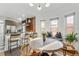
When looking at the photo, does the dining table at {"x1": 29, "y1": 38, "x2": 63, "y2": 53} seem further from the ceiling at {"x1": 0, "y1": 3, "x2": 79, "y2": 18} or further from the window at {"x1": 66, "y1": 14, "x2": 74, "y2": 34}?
the ceiling at {"x1": 0, "y1": 3, "x2": 79, "y2": 18}

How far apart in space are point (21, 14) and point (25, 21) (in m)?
0.15

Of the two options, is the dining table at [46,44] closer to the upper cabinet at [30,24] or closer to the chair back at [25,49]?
the chair back at [25,49]

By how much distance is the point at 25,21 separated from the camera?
2.49 m

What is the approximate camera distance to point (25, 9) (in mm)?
2461

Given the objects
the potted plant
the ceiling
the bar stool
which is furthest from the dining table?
the ceiling

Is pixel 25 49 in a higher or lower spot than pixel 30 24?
lower

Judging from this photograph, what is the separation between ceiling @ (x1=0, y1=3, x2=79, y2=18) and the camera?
244 cm

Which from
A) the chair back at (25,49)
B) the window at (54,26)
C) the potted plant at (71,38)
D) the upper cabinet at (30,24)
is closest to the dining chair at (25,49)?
the chair back at (25,49)

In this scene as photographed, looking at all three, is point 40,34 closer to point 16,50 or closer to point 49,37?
point 49,37

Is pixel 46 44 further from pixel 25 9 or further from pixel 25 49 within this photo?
pixel 25 9

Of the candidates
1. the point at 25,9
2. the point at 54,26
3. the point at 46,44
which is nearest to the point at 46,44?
the point at 46,44

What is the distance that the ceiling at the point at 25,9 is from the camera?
8.02ft

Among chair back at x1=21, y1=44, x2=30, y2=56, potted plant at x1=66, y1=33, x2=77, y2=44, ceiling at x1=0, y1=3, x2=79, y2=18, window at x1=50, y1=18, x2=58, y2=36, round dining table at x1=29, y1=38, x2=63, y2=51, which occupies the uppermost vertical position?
ceiling at x1=0, y1=3, x2=79, y2=18

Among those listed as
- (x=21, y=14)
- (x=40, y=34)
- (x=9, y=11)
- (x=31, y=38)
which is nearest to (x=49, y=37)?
(x=40, y=34)
